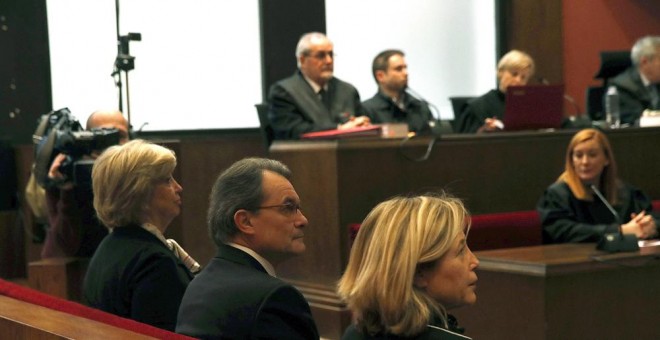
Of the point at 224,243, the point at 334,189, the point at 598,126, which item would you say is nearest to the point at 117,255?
the point at 224,243

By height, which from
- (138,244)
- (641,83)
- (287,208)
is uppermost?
(641,83)

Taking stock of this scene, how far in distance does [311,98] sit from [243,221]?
3.77 meters

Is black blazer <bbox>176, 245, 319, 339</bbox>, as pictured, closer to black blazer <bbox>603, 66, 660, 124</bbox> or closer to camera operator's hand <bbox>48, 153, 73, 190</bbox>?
camera operator's hand <bbox>48, 153, 73, 190</bbox>

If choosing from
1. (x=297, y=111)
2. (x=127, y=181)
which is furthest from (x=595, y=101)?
(x=127, y=181)

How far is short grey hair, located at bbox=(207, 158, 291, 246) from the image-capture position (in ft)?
8.74

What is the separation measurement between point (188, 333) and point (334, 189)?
2.99 m

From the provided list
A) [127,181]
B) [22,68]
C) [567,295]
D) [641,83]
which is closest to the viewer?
[127,181]

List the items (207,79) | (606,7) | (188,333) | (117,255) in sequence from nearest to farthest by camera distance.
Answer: (188,333) → (117,255) → (207,79) → (606,7)

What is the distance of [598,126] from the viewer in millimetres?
6672

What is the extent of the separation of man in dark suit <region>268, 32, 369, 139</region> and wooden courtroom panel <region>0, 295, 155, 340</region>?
4409mm

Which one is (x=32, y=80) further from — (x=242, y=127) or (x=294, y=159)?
(x=294, y=159)

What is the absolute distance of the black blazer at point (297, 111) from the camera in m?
6.25

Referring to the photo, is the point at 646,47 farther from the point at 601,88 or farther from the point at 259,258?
the point at 259,258

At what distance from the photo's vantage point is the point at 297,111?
6.33 meters
